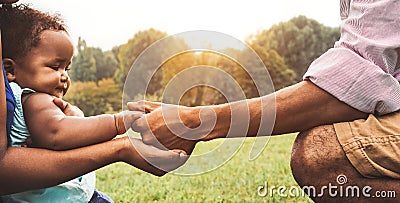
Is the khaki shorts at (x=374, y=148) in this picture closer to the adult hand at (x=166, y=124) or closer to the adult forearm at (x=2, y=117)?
the adult hand at (x=166, y=124)

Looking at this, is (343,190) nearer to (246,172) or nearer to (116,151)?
(116,151)

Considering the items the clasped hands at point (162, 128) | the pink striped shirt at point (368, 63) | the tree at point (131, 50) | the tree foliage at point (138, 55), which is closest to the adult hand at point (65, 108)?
the clasped hands at point (162, 128)

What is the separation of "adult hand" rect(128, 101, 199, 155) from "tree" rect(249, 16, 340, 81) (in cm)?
1343

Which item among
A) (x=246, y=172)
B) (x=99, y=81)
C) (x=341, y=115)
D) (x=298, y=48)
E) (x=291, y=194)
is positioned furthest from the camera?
(x=298, y=48)

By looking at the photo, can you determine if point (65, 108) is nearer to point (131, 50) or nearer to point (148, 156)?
point (148, 156)

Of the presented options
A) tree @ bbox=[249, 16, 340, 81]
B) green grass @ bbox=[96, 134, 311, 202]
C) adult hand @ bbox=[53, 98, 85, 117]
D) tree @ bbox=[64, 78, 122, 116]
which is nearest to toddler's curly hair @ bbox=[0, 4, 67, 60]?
adult hand @ bbox=[53, 98, 85, 117]

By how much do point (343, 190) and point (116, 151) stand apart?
2.28 feet

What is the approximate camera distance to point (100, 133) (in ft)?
6.17

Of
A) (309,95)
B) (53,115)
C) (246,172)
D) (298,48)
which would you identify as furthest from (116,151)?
(298,48)

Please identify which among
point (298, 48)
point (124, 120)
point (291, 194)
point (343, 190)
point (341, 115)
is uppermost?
point (124, 120)

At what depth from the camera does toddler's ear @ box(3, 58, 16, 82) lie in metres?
1.96

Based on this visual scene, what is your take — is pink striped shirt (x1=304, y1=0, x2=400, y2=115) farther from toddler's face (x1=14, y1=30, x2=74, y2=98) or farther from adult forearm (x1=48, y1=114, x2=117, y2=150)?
toddler's face (x1=14, y1=30, x2=74, y2=98)

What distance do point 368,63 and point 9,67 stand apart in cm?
114

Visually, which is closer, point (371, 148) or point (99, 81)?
point (371, 148)
